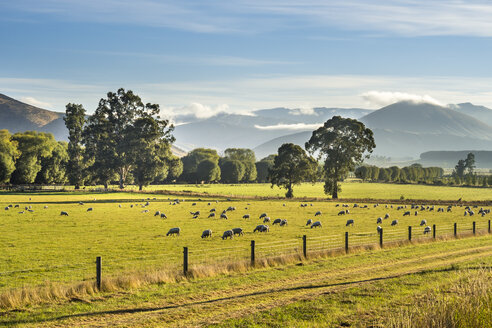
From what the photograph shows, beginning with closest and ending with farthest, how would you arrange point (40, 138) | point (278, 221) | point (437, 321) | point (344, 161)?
1. point (437, 321)
2. point (278, 221)
3. point (344, 161)
4. point (40, 138)

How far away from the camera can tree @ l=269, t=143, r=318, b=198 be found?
97.5 meters

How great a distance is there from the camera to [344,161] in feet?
296

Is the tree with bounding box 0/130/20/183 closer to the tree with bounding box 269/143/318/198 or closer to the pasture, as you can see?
the pasture

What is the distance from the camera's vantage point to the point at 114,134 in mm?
118938

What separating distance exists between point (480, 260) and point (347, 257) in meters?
7.27

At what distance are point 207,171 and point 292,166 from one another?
8656 centimetres

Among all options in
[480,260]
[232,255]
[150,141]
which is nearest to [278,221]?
[232,255]

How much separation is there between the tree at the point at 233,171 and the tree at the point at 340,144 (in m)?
93.0

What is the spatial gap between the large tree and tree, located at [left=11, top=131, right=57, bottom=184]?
19.4 metres

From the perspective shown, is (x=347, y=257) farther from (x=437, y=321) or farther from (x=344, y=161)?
(x=344, y=161)

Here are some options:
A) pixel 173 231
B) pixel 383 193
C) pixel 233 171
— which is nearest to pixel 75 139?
pixel 233 171

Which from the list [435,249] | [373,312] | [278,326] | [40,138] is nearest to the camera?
[278,326]

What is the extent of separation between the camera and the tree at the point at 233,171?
184 m

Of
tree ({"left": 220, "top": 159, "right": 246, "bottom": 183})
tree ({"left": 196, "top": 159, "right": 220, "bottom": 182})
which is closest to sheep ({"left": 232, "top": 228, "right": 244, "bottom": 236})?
tree ({"left": 196, "top": 159, "right": 220, "bottom": 182})
